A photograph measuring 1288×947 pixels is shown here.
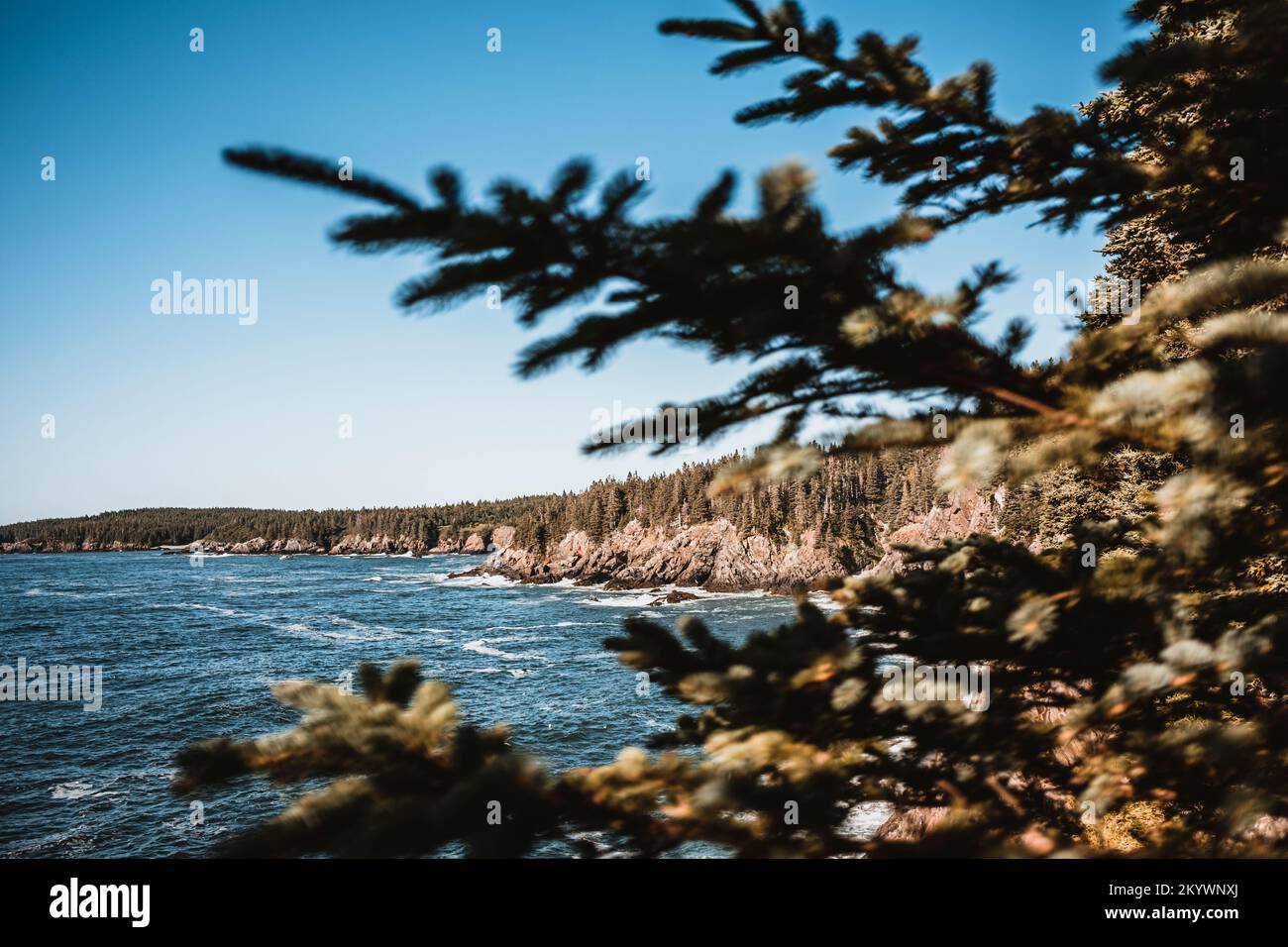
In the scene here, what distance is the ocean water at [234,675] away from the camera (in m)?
21.9

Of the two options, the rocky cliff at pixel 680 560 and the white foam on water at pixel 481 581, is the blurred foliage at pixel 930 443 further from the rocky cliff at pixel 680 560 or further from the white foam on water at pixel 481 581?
the white foam on water at pixel 481 581

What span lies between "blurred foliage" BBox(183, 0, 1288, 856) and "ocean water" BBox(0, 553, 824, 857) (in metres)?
0.72

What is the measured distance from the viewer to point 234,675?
38.8 m

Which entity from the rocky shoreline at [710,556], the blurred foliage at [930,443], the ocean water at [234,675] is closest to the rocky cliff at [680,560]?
the rocky shoreline at [710,556]

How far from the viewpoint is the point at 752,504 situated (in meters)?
98.4

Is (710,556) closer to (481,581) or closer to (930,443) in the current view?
(481,581)

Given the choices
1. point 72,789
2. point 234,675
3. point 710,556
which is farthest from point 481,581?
point 72,789

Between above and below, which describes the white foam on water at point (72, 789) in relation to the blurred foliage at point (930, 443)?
below

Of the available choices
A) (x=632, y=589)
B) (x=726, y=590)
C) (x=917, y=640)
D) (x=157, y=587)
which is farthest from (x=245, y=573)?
(x=917, y=640)

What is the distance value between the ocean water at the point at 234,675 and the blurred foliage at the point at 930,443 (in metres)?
0.72

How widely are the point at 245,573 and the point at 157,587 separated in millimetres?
31206

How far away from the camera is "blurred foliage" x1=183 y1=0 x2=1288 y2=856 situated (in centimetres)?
200

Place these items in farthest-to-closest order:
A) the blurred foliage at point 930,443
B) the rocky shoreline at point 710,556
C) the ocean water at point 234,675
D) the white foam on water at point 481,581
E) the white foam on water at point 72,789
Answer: the white foam on water at point 481,581
the rocky shoreline at point 710,556
the white foam on water at point 72,789
the ocean water at point 234,675
the blurred foliage at point 930,443
